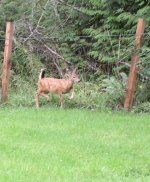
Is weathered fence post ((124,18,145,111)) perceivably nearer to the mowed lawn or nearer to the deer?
the mowed lawn

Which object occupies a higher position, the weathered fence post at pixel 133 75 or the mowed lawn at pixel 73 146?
the weathered fence post at pixel 133 75

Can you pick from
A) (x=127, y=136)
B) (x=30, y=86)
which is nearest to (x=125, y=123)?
(x=127, y=136)

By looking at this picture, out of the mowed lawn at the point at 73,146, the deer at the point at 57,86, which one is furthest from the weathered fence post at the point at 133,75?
the deer at the point at 57,86

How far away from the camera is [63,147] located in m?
8.70

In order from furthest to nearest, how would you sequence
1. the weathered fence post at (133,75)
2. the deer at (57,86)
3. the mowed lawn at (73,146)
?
the deer at (57,86) → the weathered fence post at (133,75) → the mowed lawn at (73,146)

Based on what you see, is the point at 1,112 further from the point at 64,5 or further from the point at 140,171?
the point at 64,5

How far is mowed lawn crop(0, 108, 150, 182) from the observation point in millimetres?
7195

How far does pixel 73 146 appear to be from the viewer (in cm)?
878

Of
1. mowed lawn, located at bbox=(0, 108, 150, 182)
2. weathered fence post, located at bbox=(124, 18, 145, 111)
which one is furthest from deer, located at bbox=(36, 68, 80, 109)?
weathered fence post, located at bbox=(124, 18, 145, 111)

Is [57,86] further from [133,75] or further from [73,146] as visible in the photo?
[73,146]

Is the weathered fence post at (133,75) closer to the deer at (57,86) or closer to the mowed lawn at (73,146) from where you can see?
the mowed lawn at (73,146)

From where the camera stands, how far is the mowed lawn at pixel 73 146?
23.6ft

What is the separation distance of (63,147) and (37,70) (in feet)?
23.9

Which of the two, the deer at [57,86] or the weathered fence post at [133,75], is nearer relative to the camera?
the weathered fence post at [133,75]
